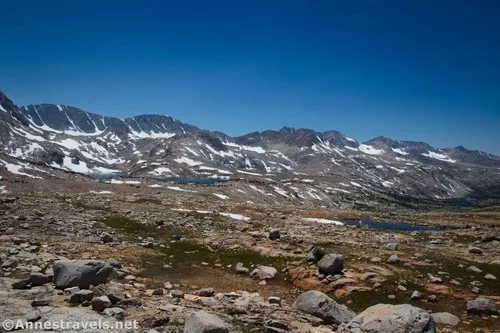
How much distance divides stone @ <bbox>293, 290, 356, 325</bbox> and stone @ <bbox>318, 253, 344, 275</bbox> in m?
7.42

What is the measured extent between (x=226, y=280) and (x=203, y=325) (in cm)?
1128

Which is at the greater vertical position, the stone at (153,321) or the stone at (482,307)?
the stone at (153,321)

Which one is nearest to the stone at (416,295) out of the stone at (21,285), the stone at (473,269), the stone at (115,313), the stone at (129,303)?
the stone at (473,269)

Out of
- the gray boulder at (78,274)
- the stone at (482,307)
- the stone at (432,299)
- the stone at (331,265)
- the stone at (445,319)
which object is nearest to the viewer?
the gray boulder at (78,274)

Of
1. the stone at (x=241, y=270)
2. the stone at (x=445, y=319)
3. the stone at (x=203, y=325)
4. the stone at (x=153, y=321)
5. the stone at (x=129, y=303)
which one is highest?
the stone at (x=203, y=325)

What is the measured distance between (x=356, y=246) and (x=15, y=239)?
91.7 feet

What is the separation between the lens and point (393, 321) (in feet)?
42.1

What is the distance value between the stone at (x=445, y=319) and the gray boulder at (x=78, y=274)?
1566 cm

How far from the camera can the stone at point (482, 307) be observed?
18.0 m

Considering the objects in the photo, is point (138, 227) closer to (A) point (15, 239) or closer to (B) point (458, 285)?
(A) point (15, 239)

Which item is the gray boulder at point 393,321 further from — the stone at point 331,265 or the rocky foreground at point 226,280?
the stone at point 331,265

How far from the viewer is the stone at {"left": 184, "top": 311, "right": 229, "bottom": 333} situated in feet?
36.0

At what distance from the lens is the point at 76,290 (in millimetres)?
14125

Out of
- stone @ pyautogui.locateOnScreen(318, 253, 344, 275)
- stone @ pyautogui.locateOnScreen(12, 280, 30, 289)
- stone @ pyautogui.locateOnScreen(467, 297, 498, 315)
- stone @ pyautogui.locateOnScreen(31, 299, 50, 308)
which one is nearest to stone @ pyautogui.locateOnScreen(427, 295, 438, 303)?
stone @ pyautogui.locateOnScreen(467, 297, 498, 315)
